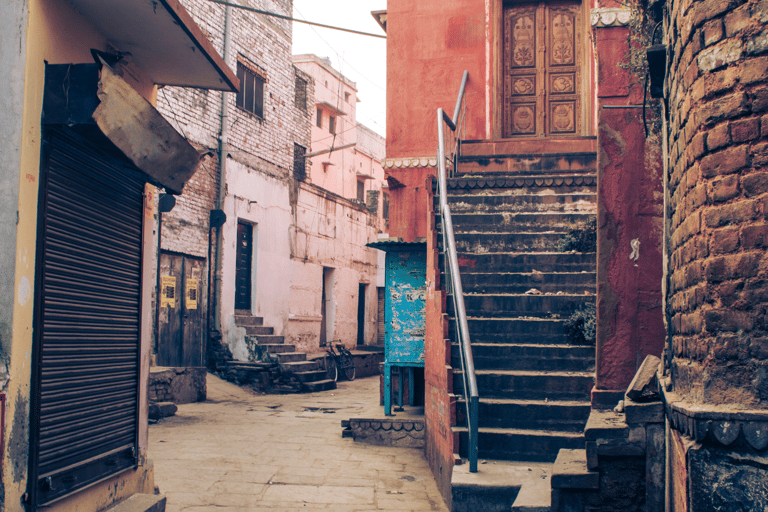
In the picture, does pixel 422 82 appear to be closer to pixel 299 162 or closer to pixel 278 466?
pixel 278 466

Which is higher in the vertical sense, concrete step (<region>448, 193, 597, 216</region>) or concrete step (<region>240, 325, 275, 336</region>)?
concrete step (<region>448, 193, 597, 216</region>)

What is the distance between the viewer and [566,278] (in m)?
6.75

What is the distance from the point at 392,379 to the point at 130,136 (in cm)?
535

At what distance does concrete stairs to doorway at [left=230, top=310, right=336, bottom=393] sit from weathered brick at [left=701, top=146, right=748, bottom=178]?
11.8 m

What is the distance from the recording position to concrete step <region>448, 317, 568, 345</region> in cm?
616

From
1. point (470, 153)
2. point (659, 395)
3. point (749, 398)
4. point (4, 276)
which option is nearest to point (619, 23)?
point (659, 395)

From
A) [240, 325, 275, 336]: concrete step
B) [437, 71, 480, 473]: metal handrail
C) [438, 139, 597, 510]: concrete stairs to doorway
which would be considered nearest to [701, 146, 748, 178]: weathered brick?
[437, 71, 480, 473]: metal handrail

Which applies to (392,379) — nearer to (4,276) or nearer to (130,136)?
(130,136)

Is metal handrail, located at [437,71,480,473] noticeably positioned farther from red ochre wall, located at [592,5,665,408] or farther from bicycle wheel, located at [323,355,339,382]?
bicycle wheel, located at [323,355,339,382]

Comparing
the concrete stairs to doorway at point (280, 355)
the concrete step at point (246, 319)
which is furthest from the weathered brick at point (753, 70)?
the concrete step at point (246, 319)

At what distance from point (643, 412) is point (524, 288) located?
3276mm

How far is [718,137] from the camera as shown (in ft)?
8.23

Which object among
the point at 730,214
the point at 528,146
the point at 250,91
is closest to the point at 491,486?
the point at 730,214

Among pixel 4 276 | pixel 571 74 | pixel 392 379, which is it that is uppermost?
pixel 571 74
